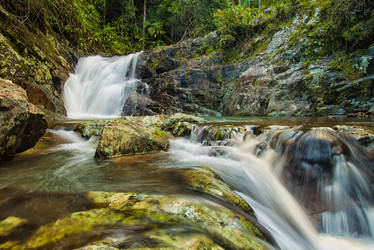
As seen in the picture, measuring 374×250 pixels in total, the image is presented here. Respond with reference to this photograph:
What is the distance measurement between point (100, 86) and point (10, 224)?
1074 cm

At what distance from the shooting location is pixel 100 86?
420 inches

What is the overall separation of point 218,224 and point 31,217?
1346 millimetres

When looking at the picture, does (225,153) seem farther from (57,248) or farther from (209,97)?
(209,97)

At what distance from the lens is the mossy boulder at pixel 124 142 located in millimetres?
3271

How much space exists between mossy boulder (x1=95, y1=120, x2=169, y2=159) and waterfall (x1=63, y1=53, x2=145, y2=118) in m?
6.14

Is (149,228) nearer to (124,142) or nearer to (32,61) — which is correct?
(124,142)

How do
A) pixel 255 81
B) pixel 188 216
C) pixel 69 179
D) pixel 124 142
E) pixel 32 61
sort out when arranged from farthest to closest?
pixel 255 81, pixel 32 61, pixel 124 142, pixel 69 179, pixel 188 216

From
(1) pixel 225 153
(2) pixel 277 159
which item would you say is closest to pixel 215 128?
(1) pixel 225 153

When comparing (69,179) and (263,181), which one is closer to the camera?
(69,179)

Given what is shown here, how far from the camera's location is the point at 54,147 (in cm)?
403

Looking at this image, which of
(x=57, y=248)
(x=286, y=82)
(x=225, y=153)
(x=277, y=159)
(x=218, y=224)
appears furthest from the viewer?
(x=286, y=82)

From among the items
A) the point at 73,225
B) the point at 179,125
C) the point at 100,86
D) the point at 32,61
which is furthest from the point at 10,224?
the point at 100,86

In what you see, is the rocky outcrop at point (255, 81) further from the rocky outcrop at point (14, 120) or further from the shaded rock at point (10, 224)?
the shaded rock at point (10, 224)

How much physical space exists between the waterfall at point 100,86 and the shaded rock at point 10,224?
826cm
